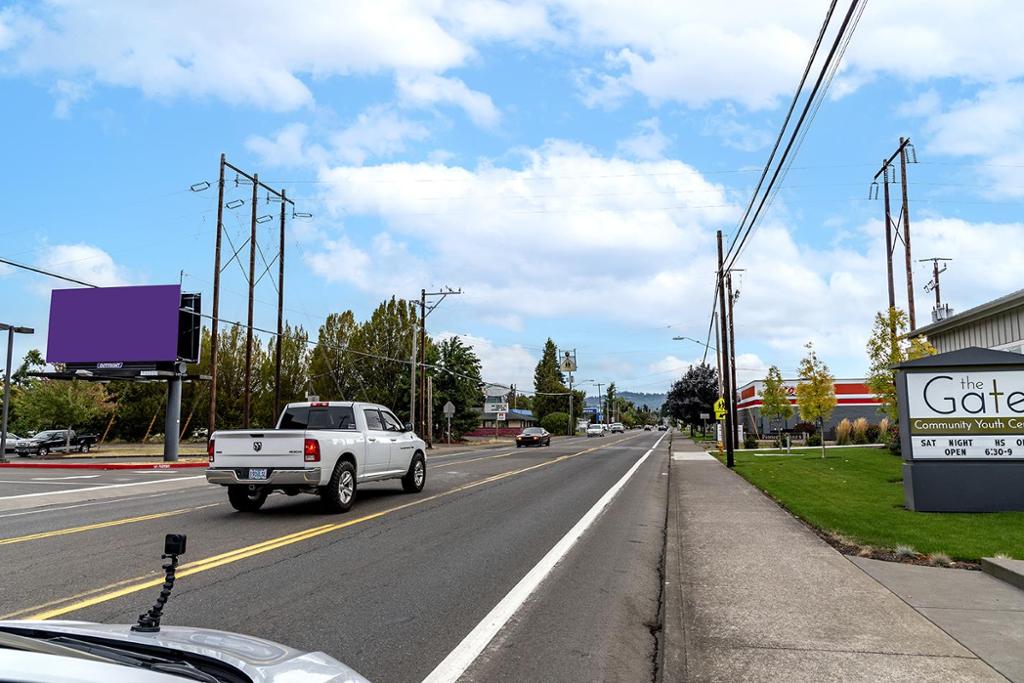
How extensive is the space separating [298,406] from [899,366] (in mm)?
10828

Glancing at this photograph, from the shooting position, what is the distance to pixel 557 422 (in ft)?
343

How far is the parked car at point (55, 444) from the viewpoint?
38.1m

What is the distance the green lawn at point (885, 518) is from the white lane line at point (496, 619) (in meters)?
3.83

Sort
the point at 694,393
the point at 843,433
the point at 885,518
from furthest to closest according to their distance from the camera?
the point at 694,393, the point at 843,433, the point at 885,518

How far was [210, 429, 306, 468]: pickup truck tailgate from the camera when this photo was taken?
11711 mm

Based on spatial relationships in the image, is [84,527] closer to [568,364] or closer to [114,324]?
[114,324]

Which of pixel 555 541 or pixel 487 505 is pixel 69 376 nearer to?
pixel 487 505

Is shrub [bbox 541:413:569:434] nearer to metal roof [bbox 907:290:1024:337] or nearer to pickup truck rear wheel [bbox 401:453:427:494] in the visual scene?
metal roof [bbox 907:290:1024:337]

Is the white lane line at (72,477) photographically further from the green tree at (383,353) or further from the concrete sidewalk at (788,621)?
the green tree at (383,353)

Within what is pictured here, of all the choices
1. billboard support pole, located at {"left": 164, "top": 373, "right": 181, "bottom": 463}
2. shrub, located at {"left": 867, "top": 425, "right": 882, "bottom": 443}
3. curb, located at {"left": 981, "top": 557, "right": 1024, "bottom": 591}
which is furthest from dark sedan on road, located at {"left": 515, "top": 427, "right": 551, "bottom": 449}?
curb, located at {"left": 981, "top": 557, "right": 1024, "bottom": 591}

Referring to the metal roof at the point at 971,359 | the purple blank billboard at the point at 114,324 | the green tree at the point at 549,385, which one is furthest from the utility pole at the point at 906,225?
the green tree at the point at 549,385

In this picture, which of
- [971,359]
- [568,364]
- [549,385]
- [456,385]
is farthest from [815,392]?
[549,385]

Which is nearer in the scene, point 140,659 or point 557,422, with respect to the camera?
point 140,659

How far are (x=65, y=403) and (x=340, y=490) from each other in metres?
36.2
